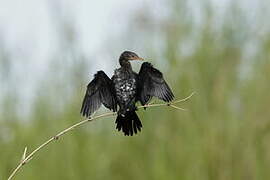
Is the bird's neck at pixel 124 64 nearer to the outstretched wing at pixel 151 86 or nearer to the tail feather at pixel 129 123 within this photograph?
the outstretched wing at pixel 151 86

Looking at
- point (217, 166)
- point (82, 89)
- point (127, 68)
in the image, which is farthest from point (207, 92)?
point (127, 68)

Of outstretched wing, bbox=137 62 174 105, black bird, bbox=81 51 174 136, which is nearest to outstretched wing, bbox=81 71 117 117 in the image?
black bird, bbox=81 51 174 136

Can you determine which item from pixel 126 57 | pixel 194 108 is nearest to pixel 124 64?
pixel 126 57

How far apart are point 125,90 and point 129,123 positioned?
5.4 inches

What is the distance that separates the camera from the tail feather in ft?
10.4

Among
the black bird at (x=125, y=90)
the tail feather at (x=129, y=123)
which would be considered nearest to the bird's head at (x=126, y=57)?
the black bird at (x=125, y=90)

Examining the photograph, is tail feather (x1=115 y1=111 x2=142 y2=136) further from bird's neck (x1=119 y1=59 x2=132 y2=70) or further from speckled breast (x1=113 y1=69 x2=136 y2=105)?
bird's neck (x1=119 y1=59 x2=132 y2=70)

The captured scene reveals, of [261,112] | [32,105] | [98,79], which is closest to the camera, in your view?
[98,79]

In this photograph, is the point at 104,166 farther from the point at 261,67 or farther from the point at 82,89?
the point at 261,67

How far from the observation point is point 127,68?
3252mm

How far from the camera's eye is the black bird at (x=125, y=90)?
3131 millimetres

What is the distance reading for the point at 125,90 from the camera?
3.24 meters

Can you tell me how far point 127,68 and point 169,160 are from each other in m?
5.02

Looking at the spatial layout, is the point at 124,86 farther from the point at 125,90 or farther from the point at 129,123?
the point at 129,123
